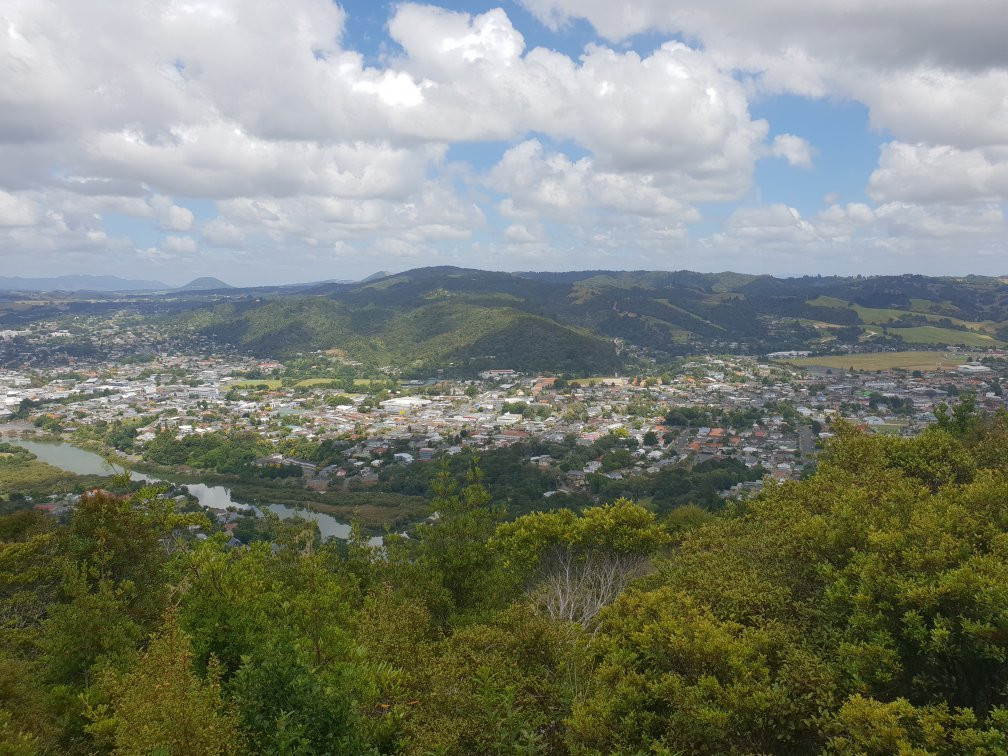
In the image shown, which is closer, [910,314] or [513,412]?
[513,412]

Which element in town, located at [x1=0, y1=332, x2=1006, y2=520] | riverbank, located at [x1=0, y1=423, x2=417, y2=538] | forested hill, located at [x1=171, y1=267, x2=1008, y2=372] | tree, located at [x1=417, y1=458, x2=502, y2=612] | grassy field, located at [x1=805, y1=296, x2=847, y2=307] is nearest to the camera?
tree, located at [x1=417, y1=458, x2=502, y2=612]

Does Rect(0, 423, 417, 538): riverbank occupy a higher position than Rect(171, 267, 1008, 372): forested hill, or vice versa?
Rect(171, 267, 1008, 372): forested hill

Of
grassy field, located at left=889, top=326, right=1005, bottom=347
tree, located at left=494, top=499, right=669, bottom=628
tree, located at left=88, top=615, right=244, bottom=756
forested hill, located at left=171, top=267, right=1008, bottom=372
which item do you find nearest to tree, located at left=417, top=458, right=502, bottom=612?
tree, located at left=494, top=499, right=669, bottom=628

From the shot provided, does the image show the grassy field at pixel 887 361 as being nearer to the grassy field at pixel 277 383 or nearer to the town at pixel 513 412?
the town at pixel 513 412

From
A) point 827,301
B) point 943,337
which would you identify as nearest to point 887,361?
point 943,337

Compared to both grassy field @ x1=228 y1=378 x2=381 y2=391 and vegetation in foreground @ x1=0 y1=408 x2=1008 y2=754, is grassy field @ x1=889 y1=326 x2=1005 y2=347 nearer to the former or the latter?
grassy field @ x1=228 y1=378 x2=381 y2=391

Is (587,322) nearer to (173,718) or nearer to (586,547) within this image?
(586,547)

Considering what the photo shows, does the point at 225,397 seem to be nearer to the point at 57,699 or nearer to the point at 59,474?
the point at 59,474
